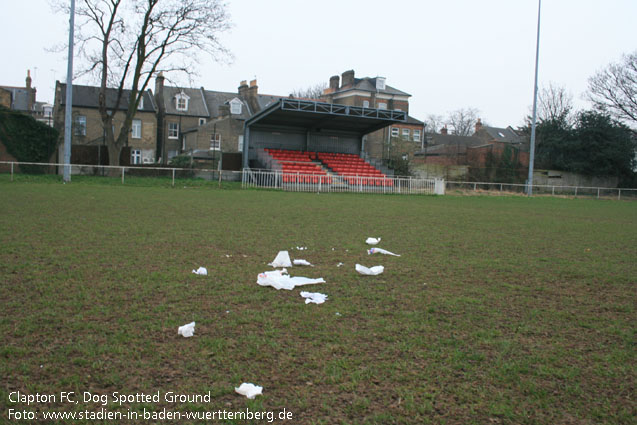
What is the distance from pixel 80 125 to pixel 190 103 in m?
12.8

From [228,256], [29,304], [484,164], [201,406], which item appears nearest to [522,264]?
[228,256]

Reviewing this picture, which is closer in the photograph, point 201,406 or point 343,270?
point 201,406

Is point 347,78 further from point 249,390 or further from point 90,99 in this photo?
point 249,390

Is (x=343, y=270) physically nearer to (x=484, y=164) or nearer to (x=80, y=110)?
(x=484, y=164)

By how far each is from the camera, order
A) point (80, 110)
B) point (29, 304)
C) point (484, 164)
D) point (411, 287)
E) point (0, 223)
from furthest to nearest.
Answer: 1. point (80, 110)
2. point (484, 164)
3. point (0, 223)
4. point (411, 287)
5. point (29, 304)

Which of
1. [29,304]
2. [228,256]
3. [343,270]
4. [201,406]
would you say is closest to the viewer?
[201,406]

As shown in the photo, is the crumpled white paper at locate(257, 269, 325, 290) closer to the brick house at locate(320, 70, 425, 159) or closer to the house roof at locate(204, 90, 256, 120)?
the house roof at locate(204, 90, 256, 120)

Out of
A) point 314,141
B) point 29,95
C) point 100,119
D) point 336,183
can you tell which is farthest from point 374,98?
point 29,95

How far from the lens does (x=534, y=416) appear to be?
2.58m

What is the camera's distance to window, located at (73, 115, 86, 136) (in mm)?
41381

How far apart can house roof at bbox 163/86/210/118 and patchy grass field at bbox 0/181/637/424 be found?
4455 cm

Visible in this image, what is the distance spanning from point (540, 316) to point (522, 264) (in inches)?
103

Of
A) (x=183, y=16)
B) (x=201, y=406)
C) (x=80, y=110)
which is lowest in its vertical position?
(x=201, y=406)

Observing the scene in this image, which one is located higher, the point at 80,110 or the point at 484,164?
the point at 80,110
